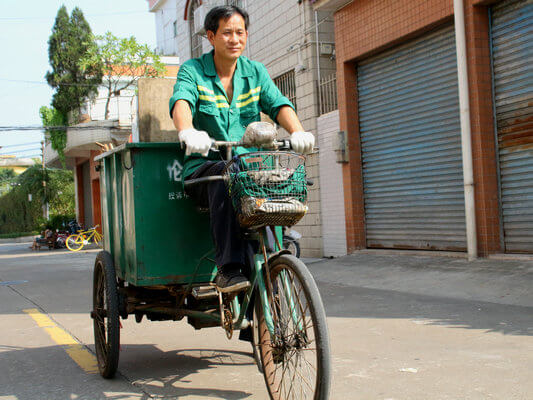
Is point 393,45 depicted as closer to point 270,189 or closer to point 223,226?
point 223,226

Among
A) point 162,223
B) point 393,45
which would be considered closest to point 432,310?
point 162,223

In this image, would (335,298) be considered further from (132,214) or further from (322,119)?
(322,119)

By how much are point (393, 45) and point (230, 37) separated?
7100mm

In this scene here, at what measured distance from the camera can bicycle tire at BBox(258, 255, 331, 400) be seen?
2.67m

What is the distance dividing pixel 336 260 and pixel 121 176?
282 inches

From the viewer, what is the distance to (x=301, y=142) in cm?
325

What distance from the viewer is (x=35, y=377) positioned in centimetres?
423

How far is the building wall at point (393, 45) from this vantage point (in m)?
8.27

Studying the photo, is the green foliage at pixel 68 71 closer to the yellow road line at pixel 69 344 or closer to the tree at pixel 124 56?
the tree at pixel 124 56

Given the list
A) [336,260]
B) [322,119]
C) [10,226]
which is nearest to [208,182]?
[336,260]

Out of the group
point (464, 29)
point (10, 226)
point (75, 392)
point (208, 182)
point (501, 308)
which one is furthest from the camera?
point (10, 226)

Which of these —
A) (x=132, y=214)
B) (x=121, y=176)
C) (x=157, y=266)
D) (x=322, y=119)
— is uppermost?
(x=322, y=119)

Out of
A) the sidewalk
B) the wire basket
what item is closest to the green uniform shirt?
the wire basket

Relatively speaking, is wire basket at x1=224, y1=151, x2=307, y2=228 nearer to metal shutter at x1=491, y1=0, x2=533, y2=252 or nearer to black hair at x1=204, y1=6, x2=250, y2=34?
black hair at x1=204, y1=6, x2=250, y2=34
